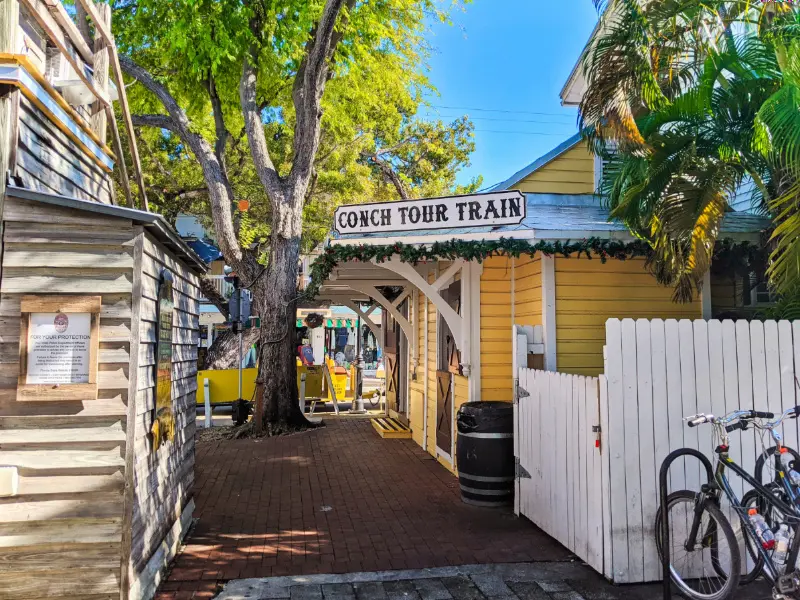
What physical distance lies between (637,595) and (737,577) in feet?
2.34

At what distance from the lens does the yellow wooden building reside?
6.34 meters

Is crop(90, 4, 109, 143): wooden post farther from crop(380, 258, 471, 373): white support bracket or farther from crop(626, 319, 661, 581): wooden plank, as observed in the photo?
crop(626, 319, 661, 581): wooden plank

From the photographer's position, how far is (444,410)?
8.51m

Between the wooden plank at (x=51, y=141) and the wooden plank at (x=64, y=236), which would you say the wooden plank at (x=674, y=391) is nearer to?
the wooden plank at (x=64, y=236)

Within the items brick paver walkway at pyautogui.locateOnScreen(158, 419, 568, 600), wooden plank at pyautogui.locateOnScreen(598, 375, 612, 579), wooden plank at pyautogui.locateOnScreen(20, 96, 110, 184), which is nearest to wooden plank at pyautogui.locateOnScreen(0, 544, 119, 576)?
brick paver walkway at pyautogui.locateOnScreen(158, 419, 568, 600)

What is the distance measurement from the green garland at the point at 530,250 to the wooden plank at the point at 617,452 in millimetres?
1903

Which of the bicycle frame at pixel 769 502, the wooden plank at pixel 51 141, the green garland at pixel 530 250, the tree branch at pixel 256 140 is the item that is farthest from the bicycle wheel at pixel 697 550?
the tree branch at pixel 256 140

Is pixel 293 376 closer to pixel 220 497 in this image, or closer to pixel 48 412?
pixel 220 497

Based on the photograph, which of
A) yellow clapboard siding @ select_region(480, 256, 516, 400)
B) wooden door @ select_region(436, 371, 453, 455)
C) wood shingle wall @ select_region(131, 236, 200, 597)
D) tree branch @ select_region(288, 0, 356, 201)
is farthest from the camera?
tree branch @ select_region(288, 0, 356, 201)

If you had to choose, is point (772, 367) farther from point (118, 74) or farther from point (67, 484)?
point (118, 74)

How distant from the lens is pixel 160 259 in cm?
418

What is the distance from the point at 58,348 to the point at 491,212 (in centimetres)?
413

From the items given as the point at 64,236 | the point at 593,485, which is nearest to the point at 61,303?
the point at 64,236

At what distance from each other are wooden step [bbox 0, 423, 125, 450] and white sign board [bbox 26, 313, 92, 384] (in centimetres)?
29
